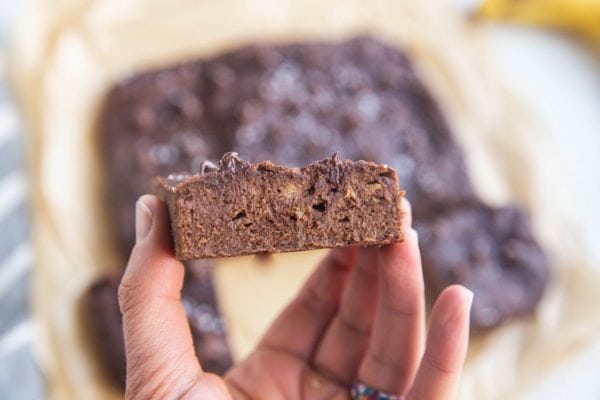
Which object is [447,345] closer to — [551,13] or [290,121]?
[290,121]

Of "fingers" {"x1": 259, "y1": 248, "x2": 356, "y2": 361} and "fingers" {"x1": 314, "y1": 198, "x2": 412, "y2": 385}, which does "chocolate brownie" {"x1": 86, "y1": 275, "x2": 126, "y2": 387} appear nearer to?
"fingers" {"x1": 259, "y1": 248, "x2": 356, "y2": 361}

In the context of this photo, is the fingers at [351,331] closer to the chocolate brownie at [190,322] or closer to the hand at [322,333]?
the hand at [322,333]

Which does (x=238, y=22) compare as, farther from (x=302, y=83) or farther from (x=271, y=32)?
(x=302, y=83)

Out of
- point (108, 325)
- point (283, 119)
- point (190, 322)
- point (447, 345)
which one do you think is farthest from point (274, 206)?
point (283, 119)

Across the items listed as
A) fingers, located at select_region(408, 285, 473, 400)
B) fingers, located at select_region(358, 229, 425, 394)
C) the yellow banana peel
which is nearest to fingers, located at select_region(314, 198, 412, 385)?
fingers, located at select_region(358, 229, 425, 394)

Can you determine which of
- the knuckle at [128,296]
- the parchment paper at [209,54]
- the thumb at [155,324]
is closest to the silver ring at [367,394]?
the thumb at [155,324]
